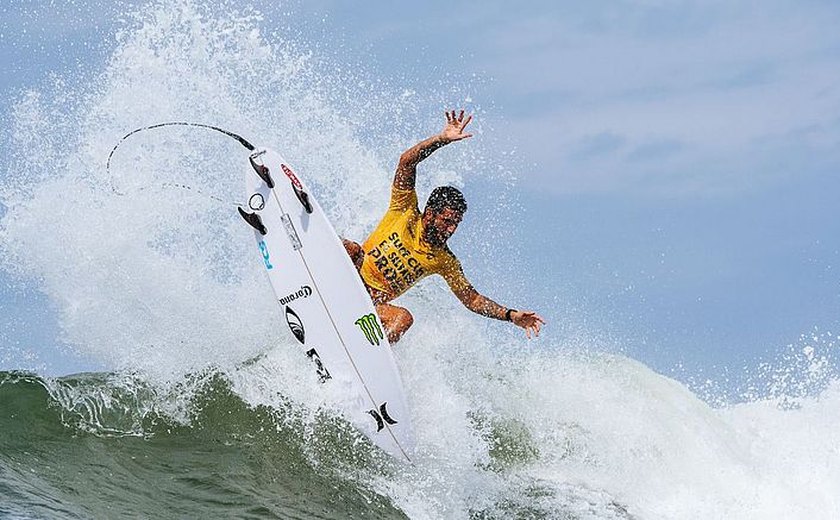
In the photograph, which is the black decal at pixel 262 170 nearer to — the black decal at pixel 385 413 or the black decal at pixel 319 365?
the black decal at pixel 319 365

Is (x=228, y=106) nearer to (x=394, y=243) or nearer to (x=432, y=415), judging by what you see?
(x=394, y=243)

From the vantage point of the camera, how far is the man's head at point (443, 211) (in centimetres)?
732

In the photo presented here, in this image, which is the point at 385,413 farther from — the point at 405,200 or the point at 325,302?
the point at 405,200

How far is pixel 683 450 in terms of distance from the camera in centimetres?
1029

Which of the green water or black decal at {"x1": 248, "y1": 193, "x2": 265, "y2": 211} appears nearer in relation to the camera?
the green water

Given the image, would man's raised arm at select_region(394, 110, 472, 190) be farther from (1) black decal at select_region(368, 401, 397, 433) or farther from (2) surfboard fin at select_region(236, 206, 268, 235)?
(1) black decal at select_region(368, 401, 397, 433)

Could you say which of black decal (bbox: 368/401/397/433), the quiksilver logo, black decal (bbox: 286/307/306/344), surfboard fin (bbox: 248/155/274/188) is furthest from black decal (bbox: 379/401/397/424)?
surfboard fin (bbox: 248/155/274/188)

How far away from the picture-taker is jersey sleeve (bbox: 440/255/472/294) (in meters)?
7.64

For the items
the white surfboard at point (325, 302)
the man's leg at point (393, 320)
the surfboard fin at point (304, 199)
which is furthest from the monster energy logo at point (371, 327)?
the surfboard fin at point (304, 199)

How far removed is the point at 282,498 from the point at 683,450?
542 cm

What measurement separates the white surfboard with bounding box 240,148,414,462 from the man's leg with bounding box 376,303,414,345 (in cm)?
14

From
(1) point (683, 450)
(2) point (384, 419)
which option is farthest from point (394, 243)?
(1) point (683, 450)

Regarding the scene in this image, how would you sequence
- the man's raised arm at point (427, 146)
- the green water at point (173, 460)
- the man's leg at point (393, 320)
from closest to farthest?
the green water at point (173, 460) → the man's raised arm at point (427, 146) → the man's leg at point (393, 320)

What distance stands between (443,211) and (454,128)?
0.66 metres
